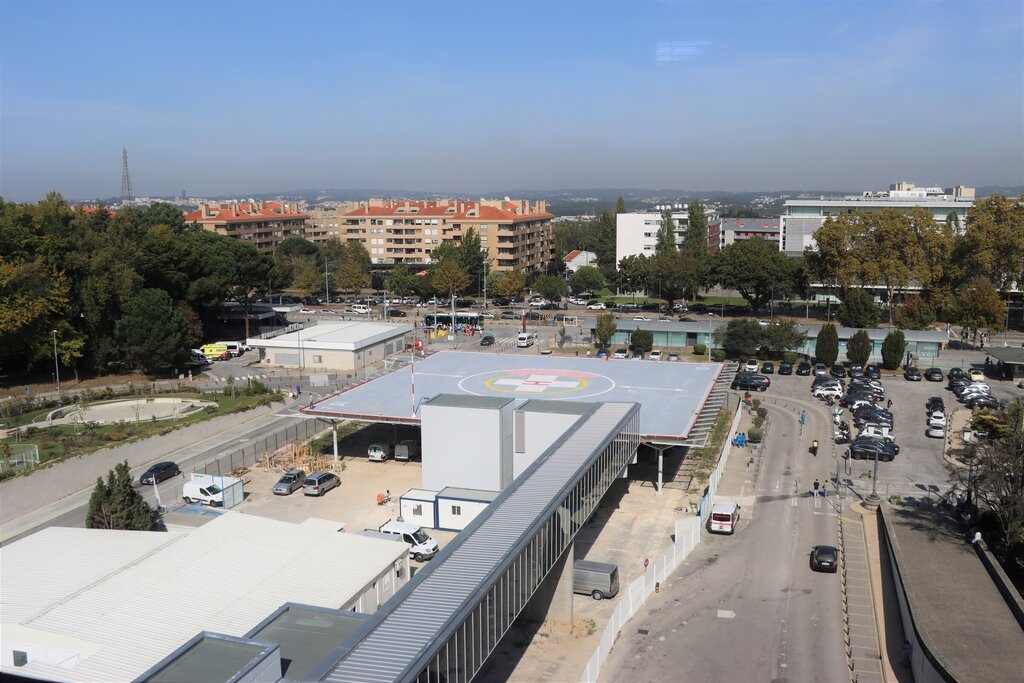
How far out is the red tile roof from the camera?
89.1 meters

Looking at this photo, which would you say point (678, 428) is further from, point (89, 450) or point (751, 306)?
point (751, 306)

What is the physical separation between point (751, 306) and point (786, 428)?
3187 cm

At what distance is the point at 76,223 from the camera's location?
4547cm

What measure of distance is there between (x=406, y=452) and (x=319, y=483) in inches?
163

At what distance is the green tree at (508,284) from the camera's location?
73750 millimetres

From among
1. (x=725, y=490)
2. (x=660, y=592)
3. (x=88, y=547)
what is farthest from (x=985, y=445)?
(x=88, y=547)

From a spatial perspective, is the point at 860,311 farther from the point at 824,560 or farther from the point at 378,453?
the point at 824,560

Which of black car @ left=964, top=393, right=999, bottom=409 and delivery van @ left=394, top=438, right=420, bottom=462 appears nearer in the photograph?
delivery van @ left=394, top=438, right=420, bottom=462

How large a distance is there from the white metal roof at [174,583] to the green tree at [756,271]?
153 feet

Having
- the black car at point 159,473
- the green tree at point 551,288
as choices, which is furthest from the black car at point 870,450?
the green tree at point 551,288

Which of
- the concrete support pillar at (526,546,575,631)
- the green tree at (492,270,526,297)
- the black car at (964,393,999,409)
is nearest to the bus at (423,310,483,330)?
the green tree at (492,270,526,297)

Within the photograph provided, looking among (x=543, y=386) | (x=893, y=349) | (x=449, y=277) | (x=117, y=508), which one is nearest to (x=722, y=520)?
(x=543, y=386)

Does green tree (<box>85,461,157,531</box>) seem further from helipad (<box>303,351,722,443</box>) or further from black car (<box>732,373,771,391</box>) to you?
black car (<box>732,373,771,391</box>)

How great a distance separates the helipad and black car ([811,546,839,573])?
5943mm
